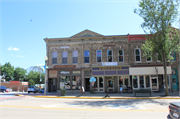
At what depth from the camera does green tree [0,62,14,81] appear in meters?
67.1

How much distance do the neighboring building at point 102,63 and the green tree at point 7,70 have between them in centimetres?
5331

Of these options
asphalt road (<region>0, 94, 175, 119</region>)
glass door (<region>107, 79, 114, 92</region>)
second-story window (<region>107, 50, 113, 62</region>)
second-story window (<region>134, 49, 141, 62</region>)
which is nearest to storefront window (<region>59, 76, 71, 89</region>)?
glass door (<region>107, 79, 114, 92</region>)

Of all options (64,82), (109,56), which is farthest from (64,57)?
(109,56)

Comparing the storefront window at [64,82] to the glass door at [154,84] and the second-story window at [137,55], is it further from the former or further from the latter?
the glass door at [154,84]

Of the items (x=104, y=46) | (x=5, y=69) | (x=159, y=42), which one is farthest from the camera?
(x=5, y=69)

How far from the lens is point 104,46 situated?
23672 mm

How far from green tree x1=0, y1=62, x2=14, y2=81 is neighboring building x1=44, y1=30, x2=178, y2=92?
53314 mm

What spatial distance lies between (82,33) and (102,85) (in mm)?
9600

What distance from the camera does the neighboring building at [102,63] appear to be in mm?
22438

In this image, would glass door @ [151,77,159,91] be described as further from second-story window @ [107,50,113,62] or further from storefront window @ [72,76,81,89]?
storefront window @ [72,76,81,89]

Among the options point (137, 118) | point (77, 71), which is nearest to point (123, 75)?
point (77, 71)

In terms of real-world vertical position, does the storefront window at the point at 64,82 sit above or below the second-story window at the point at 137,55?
below

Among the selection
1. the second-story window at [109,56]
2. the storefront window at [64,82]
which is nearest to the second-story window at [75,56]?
the storefront window at [64,82]

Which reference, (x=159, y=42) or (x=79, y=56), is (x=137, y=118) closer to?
(x=159, y=42)
